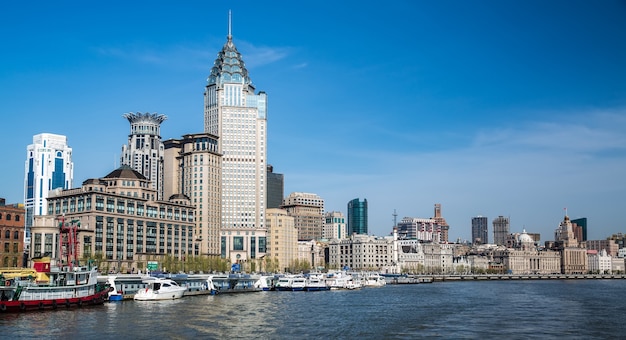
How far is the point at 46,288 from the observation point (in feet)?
400

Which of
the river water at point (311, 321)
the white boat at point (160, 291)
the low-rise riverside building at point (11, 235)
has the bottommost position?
the river water at point (311, 321)

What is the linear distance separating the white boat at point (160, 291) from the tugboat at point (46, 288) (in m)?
12.3

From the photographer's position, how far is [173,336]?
90.9m

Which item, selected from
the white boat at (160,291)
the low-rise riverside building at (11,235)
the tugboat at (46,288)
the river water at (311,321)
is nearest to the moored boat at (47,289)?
the tugboat at (46,288)

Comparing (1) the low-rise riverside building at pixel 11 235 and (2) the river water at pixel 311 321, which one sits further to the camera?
(1) the low-rise riverside building at pixel 11 235

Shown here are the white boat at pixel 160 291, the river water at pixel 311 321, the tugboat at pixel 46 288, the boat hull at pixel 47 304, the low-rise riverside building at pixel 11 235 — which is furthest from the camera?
the low-rise riverside building at pixel 11 235

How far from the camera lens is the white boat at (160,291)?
151 metres

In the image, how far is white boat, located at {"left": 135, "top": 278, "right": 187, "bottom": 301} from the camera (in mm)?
151000

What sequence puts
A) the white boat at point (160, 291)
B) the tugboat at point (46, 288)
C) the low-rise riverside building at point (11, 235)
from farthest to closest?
the low-rise riverside building at point (11, 235) → the white boat at point (160, 291) → the tugboat at point (46, 288)

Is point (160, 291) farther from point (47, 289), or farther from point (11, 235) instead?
point (11, 235)

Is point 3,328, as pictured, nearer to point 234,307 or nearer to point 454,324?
point 234,307

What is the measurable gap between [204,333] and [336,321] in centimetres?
2568

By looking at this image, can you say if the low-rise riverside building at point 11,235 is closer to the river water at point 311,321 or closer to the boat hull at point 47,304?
the river water at point 311,321

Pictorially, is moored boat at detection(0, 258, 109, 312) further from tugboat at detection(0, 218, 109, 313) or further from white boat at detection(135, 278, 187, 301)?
white boat at detection(135, 278, 187, 301)
